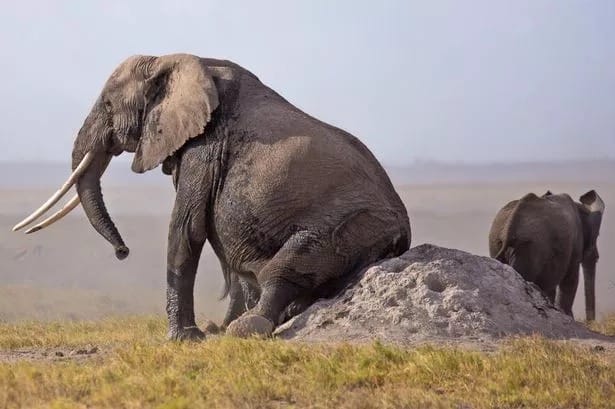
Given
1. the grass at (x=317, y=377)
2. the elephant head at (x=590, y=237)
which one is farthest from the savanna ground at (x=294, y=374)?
the elephant head at (x=590, y=237)

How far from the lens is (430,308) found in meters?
12.4

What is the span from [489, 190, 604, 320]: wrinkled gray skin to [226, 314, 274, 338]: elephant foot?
7.38 metres

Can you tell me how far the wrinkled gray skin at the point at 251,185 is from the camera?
1301 cm

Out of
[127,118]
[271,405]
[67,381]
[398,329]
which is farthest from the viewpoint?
[127,118]

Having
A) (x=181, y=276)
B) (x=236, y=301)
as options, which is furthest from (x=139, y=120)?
(x=236, y=301)

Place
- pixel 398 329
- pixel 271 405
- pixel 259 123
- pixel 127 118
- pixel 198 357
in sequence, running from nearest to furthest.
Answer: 1. pixel 271 405
2. pixel 198 357
3. pixel 398 329
4. pixel 259 123
5. pixel 127 118

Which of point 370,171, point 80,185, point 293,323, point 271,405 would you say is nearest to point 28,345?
point 80,185

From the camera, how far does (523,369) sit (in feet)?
33.1

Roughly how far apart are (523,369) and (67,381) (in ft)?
11.7

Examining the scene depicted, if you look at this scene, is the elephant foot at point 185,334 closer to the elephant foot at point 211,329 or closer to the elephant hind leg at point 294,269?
the elephant hind leg at point 294,269

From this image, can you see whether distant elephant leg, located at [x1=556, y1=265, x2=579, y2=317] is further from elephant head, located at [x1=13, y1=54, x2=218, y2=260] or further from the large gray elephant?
elephant head, located at [x1=13, y1=54, x2=218, y2=260]

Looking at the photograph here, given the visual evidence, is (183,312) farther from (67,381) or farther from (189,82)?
(67,381)

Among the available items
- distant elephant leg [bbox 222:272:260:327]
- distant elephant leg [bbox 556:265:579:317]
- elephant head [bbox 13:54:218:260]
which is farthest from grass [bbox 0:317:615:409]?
distant elephant leg [bbox 556:265:579:317]

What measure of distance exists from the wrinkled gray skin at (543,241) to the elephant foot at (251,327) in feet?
24.2
